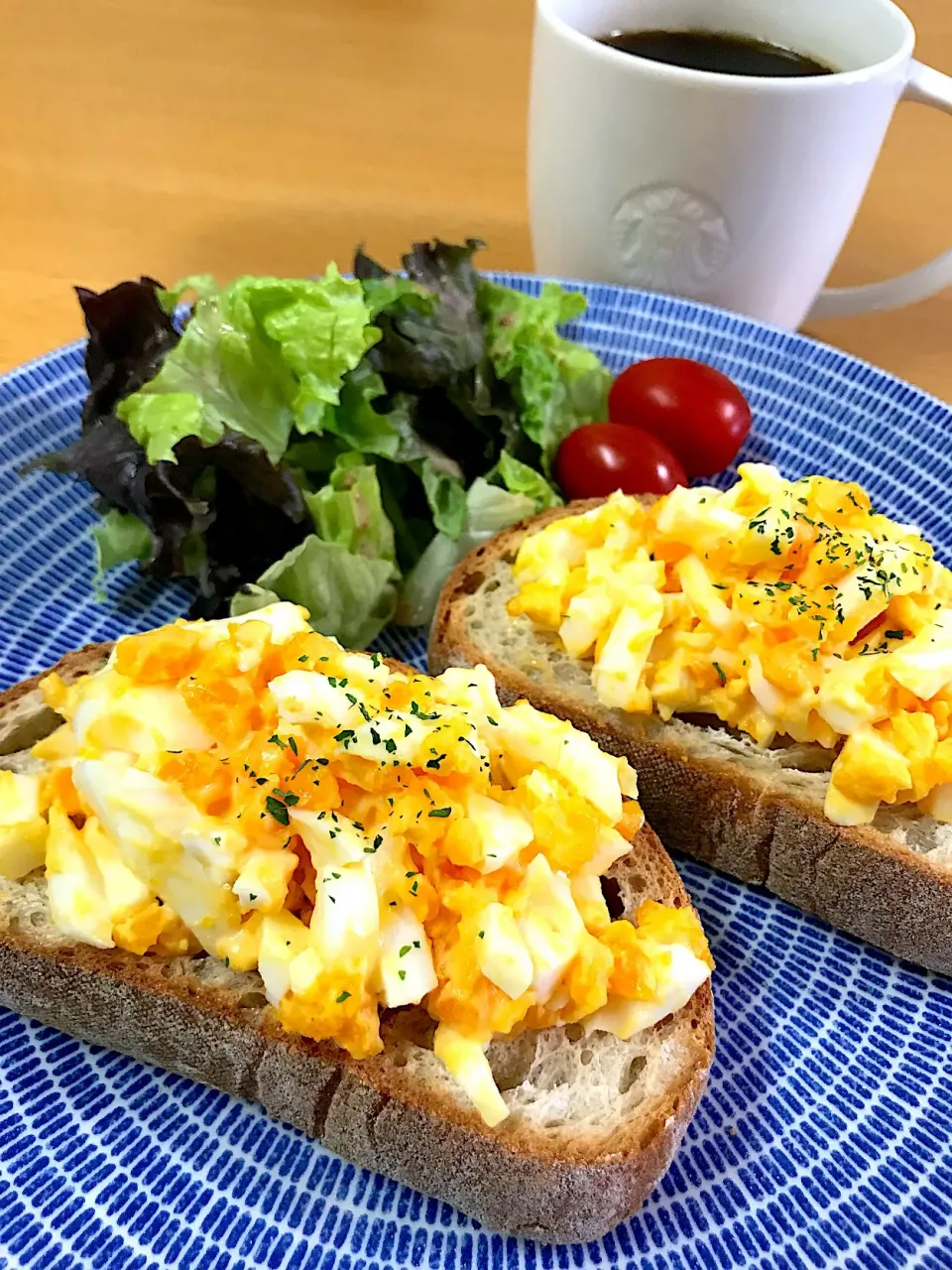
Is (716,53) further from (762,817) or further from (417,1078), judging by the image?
(417,1078)

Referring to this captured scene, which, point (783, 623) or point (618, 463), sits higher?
point (783, 623)

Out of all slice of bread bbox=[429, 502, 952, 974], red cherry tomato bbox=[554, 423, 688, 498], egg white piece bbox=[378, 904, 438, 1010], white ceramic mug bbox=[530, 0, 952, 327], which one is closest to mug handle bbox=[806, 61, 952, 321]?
white ceramic mug bbox=[530, 0, 952, 327]

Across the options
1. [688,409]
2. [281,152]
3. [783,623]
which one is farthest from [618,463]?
[281,152]

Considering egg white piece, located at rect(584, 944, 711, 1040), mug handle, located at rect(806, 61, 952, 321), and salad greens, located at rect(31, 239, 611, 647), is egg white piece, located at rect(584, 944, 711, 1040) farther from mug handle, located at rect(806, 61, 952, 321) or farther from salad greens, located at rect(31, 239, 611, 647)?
mug handle, located at rect(806, 61, 952, 321)

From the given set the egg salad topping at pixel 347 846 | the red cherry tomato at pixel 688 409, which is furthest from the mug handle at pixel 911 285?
the egg salad topping at pixel 347 846

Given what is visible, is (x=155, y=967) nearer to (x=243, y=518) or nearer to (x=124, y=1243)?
(x=124, y=1243)

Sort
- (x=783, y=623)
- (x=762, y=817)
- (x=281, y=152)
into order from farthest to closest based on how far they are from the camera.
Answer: (x=281, y=152) < (x=762, y=817) < (x=783, y=623)
